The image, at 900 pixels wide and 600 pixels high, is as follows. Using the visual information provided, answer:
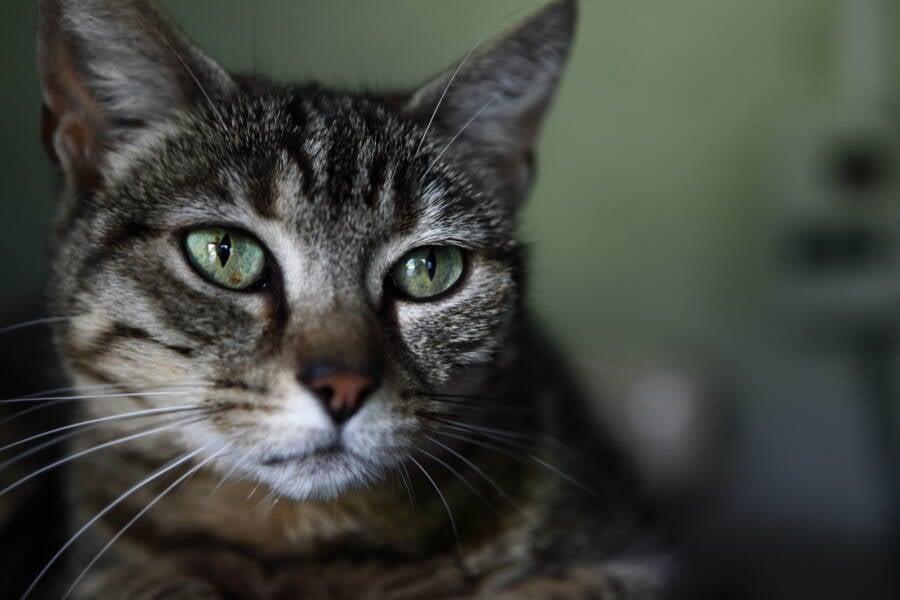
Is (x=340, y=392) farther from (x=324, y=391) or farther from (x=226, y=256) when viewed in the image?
(x=226, y=256)

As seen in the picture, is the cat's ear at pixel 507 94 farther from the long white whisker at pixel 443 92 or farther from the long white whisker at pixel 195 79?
the long white whisker at pixel 195 79

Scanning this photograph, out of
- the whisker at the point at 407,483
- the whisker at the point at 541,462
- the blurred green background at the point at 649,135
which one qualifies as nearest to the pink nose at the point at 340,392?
the whisker at the point at 407,483

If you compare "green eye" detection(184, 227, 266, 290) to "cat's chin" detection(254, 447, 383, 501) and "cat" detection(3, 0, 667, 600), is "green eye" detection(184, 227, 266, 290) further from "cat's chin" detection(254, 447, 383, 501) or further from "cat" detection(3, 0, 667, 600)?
"cat's chin" detection(254, 447, 383, 501)

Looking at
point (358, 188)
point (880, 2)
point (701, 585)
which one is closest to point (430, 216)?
point (358, 188)

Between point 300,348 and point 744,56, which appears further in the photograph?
point 744,56

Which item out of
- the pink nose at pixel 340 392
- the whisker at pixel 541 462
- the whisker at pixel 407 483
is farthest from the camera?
the whisker at pixel 541 462

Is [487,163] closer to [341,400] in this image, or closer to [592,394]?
[341,400]
